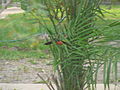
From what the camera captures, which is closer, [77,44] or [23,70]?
[77,44]

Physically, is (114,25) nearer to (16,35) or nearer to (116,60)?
(116,60)

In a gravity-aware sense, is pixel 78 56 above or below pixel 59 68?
above

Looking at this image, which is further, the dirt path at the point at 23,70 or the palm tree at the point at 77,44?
the dirt path at the point at 23,70

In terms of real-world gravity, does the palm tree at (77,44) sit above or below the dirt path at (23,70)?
above

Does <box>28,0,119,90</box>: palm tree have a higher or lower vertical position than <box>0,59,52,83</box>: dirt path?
higher

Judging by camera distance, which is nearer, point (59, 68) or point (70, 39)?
point (70, 39)

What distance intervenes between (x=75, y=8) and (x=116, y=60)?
0.72 m

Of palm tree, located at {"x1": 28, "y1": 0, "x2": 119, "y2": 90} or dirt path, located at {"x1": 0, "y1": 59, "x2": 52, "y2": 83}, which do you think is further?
dirt path, located at {"x1": 0, "y1": 59, "x2": 52, "y2": 83}

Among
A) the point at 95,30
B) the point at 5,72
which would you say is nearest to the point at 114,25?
the point at 95,30

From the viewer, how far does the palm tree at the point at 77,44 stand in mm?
2852

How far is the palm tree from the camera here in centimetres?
285

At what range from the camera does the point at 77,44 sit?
2855mm

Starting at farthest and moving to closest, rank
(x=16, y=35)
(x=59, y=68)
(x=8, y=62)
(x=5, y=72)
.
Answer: (x=8, y=62)
(x=5, y=72)
(x=59, y=68)
(x=16, y=35)

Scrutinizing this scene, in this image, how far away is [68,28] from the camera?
294cm
